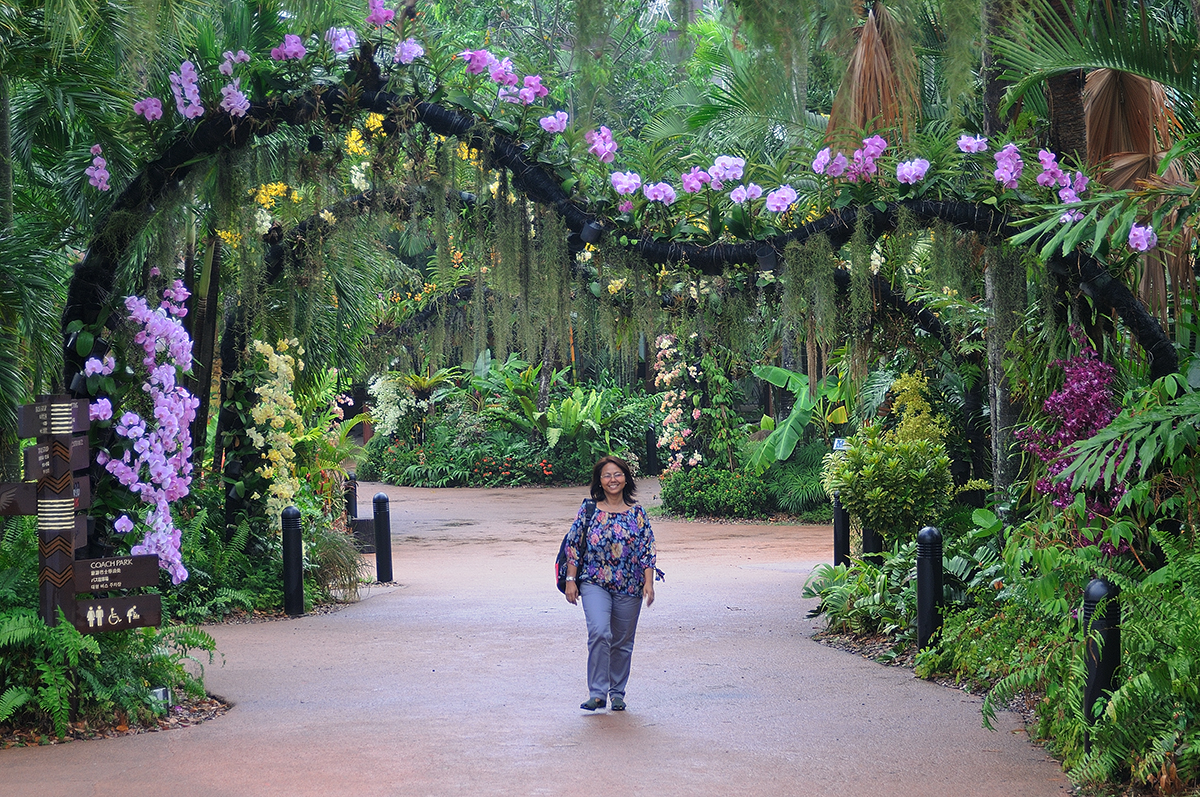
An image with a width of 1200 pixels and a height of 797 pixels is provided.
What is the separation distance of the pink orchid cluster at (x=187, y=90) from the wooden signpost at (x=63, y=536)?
6.40ft

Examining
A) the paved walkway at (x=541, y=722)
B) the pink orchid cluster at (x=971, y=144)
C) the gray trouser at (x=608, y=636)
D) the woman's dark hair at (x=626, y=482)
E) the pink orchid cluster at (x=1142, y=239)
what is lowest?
the paved walkway at (x=541, y=722)

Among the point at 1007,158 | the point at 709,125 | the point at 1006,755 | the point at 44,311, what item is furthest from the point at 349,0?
the point at 709,125

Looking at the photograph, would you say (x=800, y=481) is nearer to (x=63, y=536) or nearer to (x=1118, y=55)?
(x=1118, y=55)

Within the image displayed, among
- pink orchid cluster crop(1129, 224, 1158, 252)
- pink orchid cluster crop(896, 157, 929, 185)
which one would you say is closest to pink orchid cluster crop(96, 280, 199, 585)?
pink orchid cluster crop(896, 157, 929, 185)

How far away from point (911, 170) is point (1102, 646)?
3050mm

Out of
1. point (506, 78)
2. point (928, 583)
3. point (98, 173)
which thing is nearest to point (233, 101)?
point (98, 173)

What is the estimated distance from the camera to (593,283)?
7.74 m

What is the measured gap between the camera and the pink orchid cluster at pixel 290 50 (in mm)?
6926

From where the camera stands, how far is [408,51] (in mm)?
6957

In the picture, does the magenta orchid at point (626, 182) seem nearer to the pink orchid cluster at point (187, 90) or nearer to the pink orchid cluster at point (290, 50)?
the pink orchid cluster at point (290, 50)

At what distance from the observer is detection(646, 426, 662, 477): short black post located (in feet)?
93.8

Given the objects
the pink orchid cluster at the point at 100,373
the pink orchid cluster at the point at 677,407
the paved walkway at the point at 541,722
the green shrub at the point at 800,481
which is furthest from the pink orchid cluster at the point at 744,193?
the pink orchid cluster at the point at 677,407

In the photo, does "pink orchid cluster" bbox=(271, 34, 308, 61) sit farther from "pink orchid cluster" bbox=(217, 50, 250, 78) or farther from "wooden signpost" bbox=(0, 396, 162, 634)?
"wooden signpost" bbox=(0, 396, 162, 634)

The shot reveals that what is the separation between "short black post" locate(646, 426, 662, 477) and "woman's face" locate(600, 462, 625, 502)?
2182 centimetres
